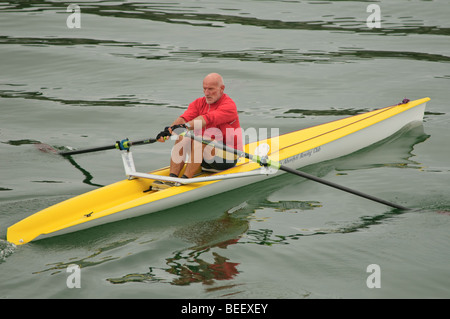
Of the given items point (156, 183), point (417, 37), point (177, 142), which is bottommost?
point (156, 183)

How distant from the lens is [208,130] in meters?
8.16

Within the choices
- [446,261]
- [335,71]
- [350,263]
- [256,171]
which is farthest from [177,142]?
[335,71]

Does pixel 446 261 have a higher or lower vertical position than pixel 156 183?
lower

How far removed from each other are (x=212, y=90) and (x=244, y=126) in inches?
168

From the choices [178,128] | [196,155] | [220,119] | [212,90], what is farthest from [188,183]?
[212,90]

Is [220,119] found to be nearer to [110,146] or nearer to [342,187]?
[110,146]

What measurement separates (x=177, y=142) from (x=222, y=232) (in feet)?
4.82

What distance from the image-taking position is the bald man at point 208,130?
7965 mm

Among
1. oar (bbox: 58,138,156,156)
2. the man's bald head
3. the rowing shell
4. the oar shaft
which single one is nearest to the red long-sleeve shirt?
the man's bald head

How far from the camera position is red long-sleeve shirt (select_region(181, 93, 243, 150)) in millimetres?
8016

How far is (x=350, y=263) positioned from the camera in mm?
6785

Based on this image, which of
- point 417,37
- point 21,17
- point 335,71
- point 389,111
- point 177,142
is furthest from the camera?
point 21,17
